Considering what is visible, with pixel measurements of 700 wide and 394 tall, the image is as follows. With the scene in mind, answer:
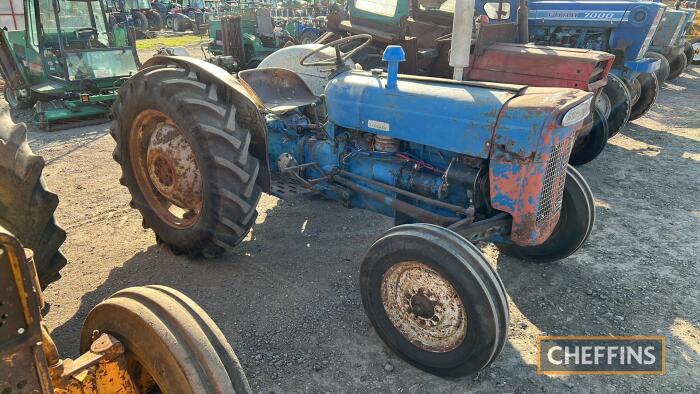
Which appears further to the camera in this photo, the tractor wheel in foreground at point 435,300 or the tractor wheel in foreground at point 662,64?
the tractor wheel in foreground at point 662,64

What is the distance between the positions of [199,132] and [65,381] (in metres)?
2.00

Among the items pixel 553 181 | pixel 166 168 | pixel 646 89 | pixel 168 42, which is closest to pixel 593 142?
pixel 646 89

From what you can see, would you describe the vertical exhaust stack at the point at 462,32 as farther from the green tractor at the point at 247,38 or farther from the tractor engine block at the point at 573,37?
the green tractor at the point at 247,38

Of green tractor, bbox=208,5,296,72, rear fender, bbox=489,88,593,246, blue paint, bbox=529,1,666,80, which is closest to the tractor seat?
rear fender, bbox=489,88,593,246

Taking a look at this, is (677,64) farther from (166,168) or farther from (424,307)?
(166,168)

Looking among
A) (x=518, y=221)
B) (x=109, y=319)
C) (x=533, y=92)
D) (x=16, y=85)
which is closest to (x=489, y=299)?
(x=518, y=221)

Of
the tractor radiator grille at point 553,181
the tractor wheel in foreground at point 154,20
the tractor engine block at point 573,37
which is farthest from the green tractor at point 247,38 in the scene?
the tractor wheel in foreground at point 154,20

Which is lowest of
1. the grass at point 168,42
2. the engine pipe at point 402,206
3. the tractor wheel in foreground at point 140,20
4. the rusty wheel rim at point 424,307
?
the grass at point 168,42

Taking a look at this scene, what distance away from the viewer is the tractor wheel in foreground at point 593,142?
18.8 feet

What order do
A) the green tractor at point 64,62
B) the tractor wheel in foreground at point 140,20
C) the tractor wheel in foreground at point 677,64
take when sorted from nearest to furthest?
1. the green tractor at point 64,62
2. the tractor wheel in foreground at point 677,64
3. the tractor wheel in foreground at point 140,20

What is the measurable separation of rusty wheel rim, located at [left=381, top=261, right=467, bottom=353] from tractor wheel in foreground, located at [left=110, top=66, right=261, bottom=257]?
3.88 ft

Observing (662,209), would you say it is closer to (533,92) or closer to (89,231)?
(533,92)

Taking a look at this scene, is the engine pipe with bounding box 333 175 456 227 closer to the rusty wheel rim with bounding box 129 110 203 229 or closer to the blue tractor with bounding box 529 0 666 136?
the rusty wheel rim with bounding box 129 110 203 229

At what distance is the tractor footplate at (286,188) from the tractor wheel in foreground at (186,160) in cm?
25
